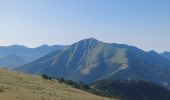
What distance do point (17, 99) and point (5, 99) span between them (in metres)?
1.60

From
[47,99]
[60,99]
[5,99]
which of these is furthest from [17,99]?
[60,99]

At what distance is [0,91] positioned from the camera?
39719 mm

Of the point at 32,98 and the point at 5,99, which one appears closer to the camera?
the point at 5,99

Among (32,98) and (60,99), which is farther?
(60,99)

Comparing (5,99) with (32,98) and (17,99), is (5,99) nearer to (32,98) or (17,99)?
(17,99)

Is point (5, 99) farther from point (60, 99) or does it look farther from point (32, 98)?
point (60, 99)

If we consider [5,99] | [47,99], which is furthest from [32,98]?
[5,99]

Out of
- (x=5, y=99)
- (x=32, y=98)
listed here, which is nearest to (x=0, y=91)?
(x=32, y=98)

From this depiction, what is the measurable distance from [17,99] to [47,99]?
5047 millimetres

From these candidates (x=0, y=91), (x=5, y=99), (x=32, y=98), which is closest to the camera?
(x=5, y=99)

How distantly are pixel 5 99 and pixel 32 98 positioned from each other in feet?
15.1

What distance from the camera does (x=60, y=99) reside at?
134 feet

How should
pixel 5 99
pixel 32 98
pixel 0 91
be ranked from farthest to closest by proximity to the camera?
pixel 0 91 → pixel 32 98 → pixel 5 99

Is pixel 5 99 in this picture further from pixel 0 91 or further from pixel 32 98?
pixel 0 91
